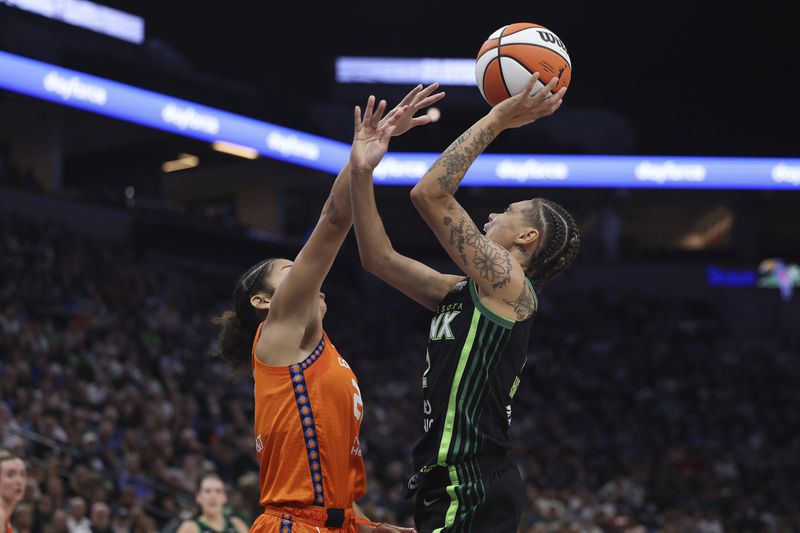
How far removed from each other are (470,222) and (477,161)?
68.5 feet

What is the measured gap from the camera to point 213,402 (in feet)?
51.9

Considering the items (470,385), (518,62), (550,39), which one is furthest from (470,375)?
(550,39)

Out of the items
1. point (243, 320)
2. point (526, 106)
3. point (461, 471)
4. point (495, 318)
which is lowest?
point (461, 471)

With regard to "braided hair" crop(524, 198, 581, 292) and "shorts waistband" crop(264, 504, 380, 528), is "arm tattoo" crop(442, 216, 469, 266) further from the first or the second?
"shorts waistband" crop(264, 504, 380, 528)

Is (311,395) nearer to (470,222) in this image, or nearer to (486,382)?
(486,382)

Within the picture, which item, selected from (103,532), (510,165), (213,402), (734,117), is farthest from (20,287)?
(734,117)

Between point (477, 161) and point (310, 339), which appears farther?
Answer: point (477, 161)

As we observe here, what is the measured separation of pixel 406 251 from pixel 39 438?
17722mm

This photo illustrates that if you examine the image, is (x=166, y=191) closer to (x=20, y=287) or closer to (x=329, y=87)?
(x=329, y=87)

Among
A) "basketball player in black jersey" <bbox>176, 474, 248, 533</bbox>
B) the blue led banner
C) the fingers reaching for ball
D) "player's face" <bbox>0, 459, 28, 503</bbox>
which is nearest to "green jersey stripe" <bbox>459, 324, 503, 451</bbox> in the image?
the fingers reaching for ball

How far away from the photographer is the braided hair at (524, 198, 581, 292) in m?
3.72

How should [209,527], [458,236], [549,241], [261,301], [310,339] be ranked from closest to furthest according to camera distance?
1. [458,236]
2. [549,241]
3. [310,339]
4. [261,301]
5. [209,527]

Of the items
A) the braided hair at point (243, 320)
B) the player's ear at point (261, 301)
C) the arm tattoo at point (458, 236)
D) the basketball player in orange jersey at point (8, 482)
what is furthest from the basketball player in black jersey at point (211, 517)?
the arm tattoo at point (458, 236)

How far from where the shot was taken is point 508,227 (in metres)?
3.77
